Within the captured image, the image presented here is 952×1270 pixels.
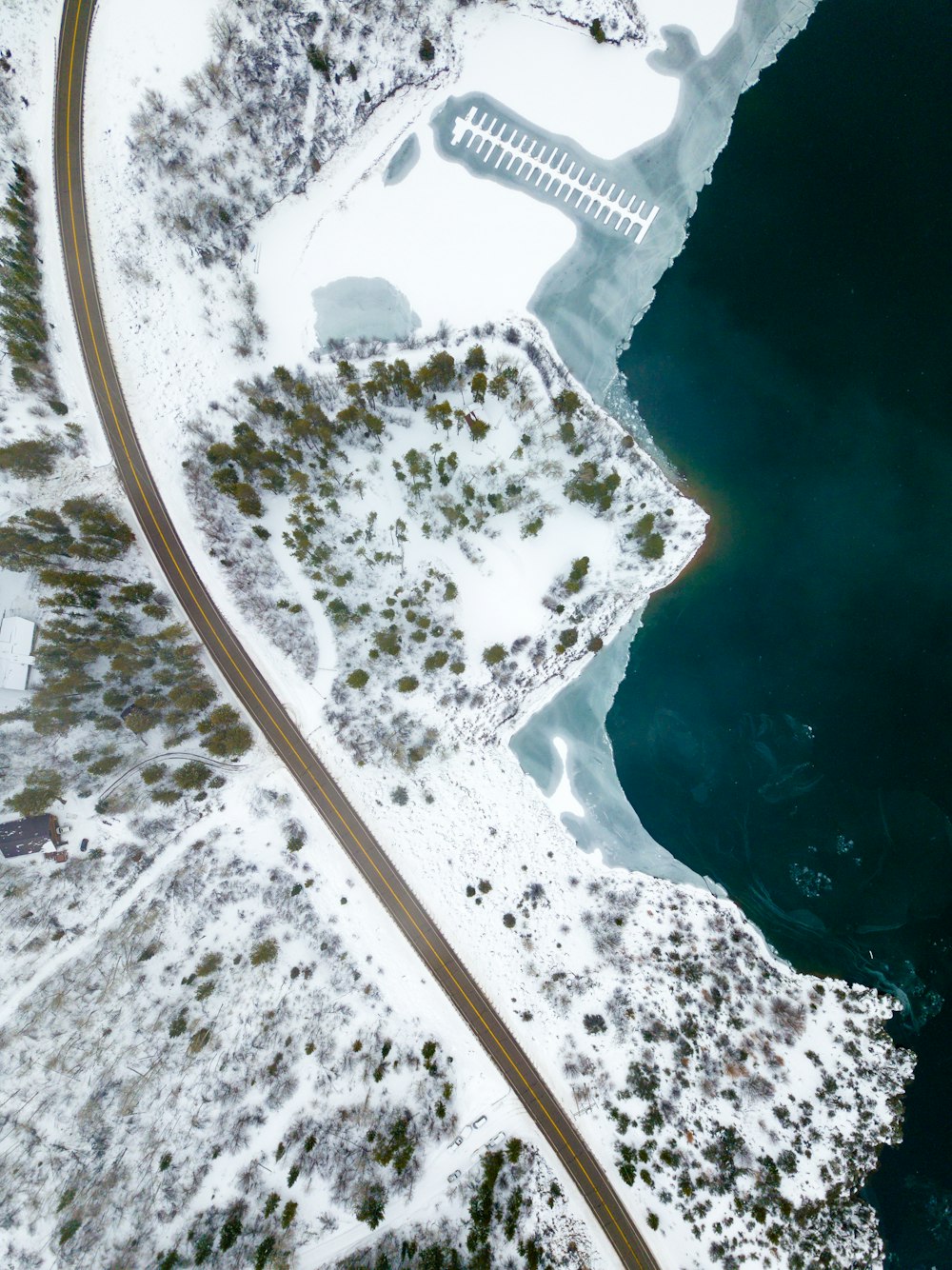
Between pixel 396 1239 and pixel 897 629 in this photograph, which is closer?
pixel 396 1239

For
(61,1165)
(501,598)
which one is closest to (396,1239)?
(61,1165)

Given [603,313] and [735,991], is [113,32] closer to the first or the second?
[603,313]

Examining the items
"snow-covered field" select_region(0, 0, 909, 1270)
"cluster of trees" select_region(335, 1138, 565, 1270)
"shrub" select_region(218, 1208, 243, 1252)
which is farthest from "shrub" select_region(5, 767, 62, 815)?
"cluster of trees" select_region(335, 1138, 565, 1270)

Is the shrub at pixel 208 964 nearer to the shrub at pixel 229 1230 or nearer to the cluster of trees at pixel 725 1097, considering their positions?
the shrub at pixel 229 1230

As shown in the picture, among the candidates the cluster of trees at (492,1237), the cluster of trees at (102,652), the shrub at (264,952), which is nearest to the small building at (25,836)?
the cluster of trees at (102,652)

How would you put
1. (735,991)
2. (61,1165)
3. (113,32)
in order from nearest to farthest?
(61,1165) → (113,32) → (735,991)

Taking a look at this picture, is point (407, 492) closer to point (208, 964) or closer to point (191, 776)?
point (191, 776)

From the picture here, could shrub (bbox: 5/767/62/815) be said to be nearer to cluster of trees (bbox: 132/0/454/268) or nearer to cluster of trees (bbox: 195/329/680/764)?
cluster of trees (bbox: 195/329/680/764)
